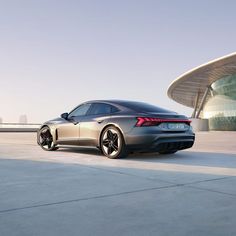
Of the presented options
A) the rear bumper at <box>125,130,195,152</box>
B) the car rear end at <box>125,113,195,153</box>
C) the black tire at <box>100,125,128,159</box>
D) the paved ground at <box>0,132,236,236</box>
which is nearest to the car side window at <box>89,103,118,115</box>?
the black tire at <box>100,125,128,159</box>

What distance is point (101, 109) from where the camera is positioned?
906 cm

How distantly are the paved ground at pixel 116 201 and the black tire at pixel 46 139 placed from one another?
395cm

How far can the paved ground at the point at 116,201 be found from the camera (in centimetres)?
296

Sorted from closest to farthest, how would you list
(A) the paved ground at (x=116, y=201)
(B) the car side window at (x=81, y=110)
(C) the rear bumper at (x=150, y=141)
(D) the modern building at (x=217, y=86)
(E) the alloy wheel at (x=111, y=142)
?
(A) the paved ground at (x=116, y=201) → (C) the rear bumper at (x=150, y=141) → (E) the alloy wheel at (x=111, y=142) → (B) the car side window at (x=81, y=110) → (D) the modern building at (x=217, y=86)

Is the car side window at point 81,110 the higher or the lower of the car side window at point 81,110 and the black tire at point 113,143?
the higher

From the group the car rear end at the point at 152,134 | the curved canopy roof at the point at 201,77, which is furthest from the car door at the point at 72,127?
the curved canopy roof at the point at 201,77

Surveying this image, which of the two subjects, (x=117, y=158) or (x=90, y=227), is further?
(x=117, y=158)

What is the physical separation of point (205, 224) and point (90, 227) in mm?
936

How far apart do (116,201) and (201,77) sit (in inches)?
1889

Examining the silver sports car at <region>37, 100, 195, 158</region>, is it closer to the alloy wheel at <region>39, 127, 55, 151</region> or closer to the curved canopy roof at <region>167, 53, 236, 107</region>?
the alloy wheel at <region>39, 127, 55, 151</region>

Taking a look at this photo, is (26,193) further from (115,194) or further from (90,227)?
(90,227)

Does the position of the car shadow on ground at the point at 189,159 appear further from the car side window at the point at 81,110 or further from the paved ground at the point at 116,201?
the car side window at the point at 81,110

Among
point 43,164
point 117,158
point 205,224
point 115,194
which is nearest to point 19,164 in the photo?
point 43,164

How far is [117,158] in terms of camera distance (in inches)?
324
